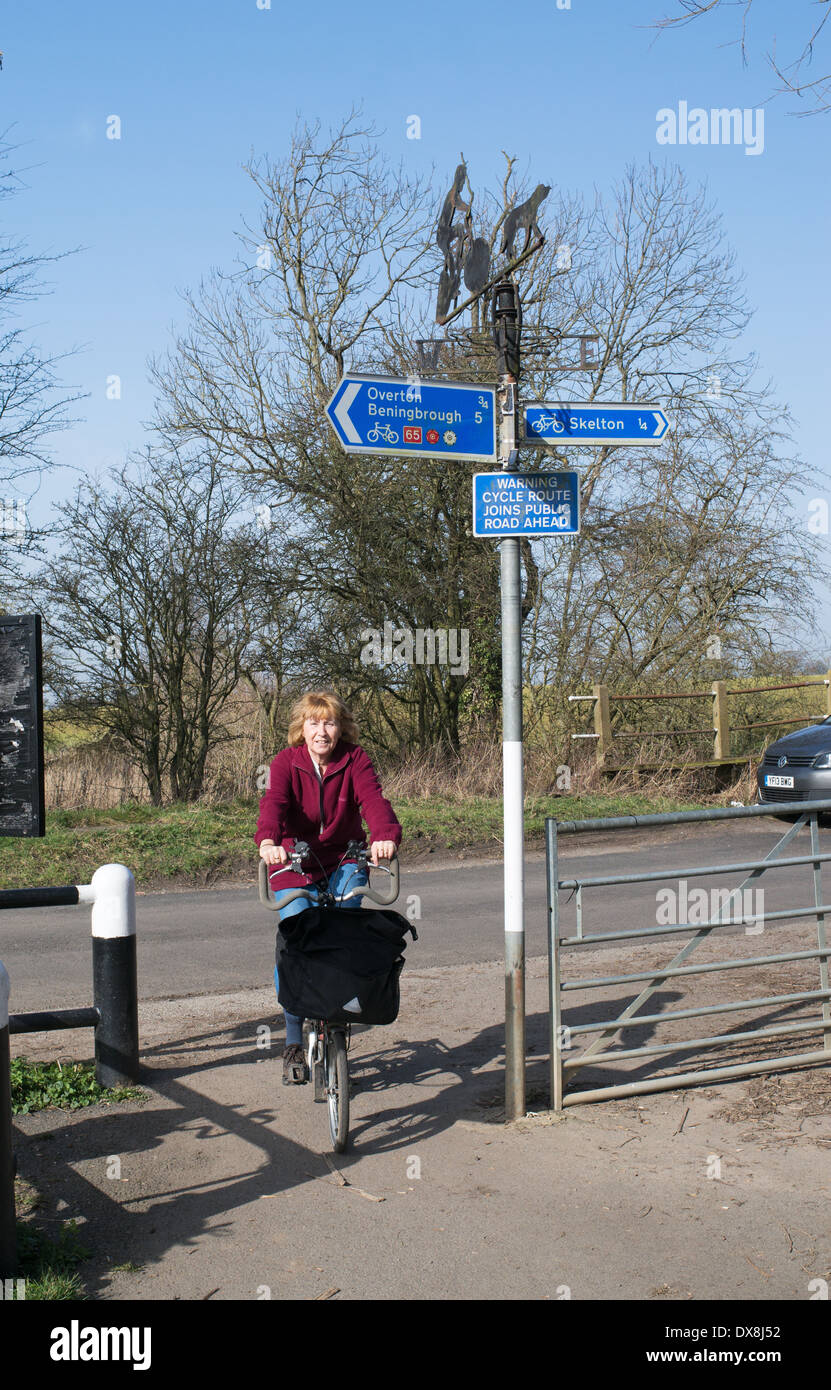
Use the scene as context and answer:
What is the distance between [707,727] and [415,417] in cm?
1617

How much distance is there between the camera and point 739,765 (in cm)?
2009

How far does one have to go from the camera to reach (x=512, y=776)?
494cm

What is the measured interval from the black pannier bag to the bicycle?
5.3 inches

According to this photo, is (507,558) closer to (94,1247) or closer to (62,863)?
(94,1247)

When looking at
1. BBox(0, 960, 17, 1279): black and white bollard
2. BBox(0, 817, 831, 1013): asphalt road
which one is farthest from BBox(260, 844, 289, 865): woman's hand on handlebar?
BBox(0, 817, 831, 1013): asphalt road

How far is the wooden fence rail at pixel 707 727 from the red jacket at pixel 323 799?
13.4 m

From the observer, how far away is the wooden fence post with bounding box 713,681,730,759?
1978 cm

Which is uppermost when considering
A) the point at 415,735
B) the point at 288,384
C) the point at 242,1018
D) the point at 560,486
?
the point at 288,384

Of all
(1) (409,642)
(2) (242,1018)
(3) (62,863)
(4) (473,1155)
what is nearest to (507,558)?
(4) (473,1155)

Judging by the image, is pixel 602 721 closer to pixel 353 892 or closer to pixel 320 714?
pixel 320 714

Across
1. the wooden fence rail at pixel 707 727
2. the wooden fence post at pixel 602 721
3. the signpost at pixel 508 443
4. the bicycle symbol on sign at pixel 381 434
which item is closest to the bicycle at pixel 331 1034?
the signpost at pixel 508 443

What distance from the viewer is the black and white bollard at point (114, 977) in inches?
212

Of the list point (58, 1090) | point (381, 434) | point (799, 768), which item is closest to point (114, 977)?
point (58, 1090)

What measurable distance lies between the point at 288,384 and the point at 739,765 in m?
10.4
